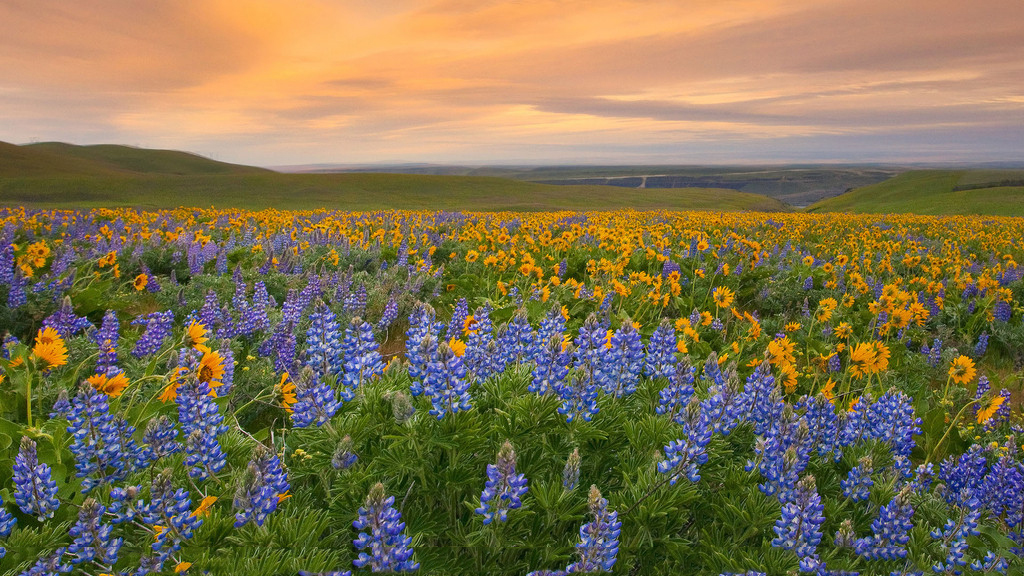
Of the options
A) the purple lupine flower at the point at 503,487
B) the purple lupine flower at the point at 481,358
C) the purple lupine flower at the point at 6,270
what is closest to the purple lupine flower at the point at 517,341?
the purple lupine flower at the point at 481,358

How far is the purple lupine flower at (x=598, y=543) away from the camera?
1803 millimetres

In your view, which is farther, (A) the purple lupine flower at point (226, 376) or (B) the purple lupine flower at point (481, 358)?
(A) the purple lupine flower at point (226, 376)

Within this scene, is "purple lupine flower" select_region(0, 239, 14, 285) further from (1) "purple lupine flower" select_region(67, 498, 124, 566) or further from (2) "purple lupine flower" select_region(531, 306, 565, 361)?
(2) "purple lupine flower" select_region(531, 306, 565, 361)

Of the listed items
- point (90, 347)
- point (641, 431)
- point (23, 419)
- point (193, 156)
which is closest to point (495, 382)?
point (641, 431)

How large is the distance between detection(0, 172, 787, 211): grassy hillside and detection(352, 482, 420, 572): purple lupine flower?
3840 cm

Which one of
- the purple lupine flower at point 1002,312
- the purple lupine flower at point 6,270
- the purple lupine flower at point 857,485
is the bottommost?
the purple lupine flower at point 1002,312

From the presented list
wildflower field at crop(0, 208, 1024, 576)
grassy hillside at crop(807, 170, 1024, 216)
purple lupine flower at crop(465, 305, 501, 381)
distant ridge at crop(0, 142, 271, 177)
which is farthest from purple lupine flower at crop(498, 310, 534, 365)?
distant ridge at crop(0, 142, 271, 177)

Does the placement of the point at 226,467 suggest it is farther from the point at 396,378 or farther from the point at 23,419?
the point at 23,419

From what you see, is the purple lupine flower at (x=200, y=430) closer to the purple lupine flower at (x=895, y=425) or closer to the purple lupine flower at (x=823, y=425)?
the purple lupine flower at (x=823, y=425)

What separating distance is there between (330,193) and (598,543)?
2193 inches

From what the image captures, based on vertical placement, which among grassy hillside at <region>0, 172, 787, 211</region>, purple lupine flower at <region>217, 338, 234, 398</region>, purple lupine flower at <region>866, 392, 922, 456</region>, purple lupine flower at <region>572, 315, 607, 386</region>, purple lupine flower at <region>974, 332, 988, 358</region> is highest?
grassy hillside at <region>0, 172, 787, 211</region>

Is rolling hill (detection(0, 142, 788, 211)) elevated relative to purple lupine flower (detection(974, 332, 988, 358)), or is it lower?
elevated

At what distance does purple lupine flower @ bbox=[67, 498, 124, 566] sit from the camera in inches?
69.3

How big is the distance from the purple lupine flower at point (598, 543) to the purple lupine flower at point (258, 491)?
3.44ft
